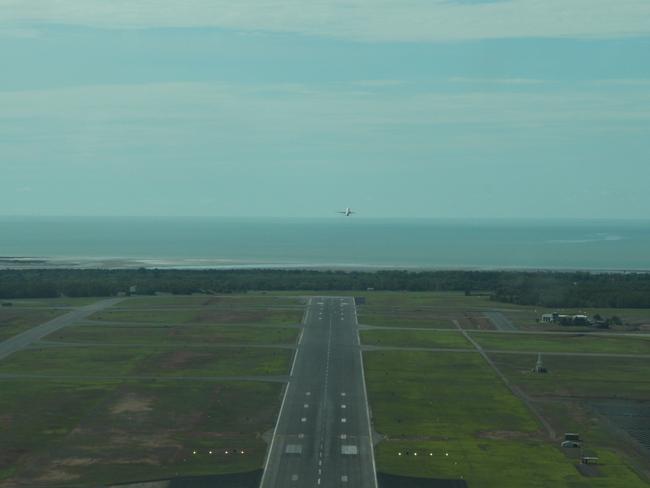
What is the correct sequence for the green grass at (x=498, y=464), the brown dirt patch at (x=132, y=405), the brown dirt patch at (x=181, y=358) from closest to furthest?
the green grass at (x=498, y=464)
the brown dirt patch at (x=132, y=405)
the brown dirt patch at (x=181, y=358)

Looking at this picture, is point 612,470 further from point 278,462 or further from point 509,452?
point 278,462

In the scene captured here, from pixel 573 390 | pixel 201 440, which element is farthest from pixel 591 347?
pixel 201 440

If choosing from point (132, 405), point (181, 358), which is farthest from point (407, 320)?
point (132, 405)

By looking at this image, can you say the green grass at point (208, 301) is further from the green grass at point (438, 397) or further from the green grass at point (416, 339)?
the green grass at point (438, 397)

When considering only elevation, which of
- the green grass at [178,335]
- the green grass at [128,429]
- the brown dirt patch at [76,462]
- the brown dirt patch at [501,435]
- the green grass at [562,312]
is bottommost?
the brown dirt patch at [76,462]

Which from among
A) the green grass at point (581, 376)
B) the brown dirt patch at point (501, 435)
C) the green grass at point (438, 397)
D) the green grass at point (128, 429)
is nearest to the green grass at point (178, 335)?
the green grass at point (438, 397)

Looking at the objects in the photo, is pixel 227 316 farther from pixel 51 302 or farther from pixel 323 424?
pixel 323 424

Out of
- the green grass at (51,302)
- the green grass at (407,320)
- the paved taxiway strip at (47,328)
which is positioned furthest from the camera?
the green grass at (51,302)
